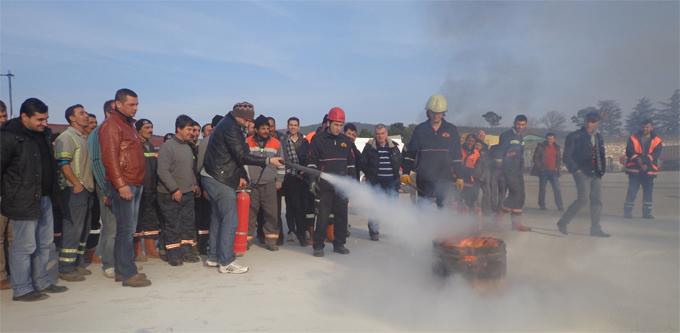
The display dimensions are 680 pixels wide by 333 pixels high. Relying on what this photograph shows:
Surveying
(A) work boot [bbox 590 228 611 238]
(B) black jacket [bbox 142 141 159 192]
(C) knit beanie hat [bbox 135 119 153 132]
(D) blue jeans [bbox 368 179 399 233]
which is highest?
(C) knit beanie hat [bbox 135 119 153 132]

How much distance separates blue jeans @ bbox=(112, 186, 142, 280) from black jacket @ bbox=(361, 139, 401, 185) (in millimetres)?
3882

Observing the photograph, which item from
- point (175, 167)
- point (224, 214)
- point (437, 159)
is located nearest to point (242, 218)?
point (224, 214)

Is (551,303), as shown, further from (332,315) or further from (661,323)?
(332,315)

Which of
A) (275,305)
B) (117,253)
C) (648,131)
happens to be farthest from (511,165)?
(117,253)

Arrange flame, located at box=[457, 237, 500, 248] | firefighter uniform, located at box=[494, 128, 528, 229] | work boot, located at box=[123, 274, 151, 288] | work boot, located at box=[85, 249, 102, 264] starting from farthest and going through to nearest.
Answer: firefighter uniform, located at box=[494, 128, 528, 229] → work boot, located at box=[85, 249, 102, 264] → work boot, located at box=[123, 274, 151, 288] → flame, located at box=[457, 237, 500, 248]

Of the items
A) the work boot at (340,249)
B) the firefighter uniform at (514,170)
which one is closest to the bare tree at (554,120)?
the firefighter uniform at (514,170)

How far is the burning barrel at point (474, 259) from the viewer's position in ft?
13.1

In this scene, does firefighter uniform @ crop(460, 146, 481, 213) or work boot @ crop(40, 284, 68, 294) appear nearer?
work boot @ crop(40, 284, 68, 294)

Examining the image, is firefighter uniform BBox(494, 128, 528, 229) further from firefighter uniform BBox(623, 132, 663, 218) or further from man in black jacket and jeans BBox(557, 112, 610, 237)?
firefighter uniform BBox(623, 132, 663, 218)

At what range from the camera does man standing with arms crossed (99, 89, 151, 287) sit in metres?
4.46

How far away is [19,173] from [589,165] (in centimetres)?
816

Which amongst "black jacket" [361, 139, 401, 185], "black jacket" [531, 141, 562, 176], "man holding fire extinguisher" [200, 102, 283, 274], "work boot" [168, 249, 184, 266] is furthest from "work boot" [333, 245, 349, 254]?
"black jacket" [531, 141, 562, 176]

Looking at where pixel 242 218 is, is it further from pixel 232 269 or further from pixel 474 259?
pixel 474 259

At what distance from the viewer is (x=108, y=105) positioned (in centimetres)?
629
